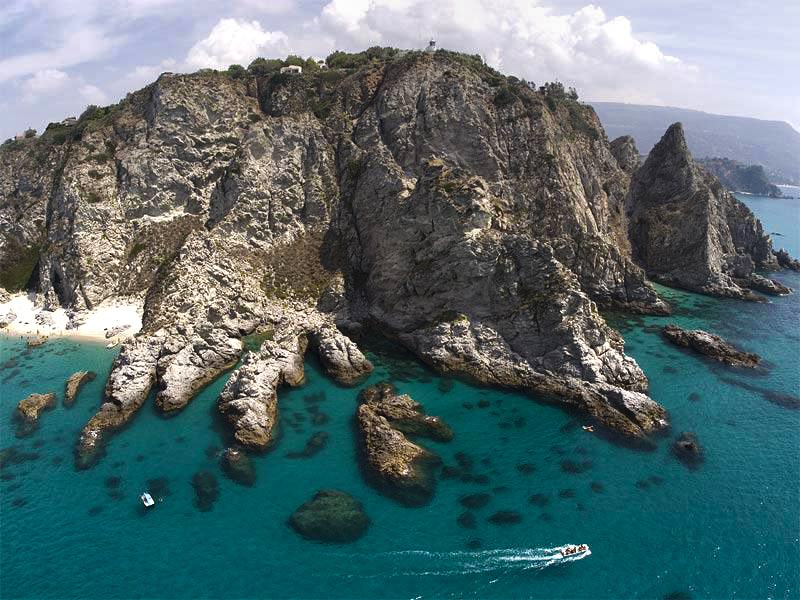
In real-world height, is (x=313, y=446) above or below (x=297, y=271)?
below

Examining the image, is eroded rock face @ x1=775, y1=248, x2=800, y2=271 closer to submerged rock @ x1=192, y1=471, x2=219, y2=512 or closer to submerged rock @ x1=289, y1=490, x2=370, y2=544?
submerged rock @ x1=289, y1=490, x2=370, y2=544

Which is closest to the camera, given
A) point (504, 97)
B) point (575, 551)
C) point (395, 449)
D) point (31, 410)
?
point (575, 551)

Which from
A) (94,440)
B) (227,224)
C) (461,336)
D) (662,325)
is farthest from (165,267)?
(662,325)

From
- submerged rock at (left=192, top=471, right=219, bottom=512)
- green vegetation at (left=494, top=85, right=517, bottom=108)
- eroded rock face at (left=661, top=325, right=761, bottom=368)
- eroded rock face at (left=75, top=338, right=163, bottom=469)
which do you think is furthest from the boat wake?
green vegetation at (left=494, top=85, right=517, bottom=108)

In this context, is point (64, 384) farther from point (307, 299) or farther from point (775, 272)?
point (775, 272)

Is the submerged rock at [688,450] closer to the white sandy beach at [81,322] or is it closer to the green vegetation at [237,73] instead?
the white sandy beach at [81,322]

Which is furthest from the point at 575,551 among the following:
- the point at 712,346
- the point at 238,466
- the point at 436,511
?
the point at 712,346

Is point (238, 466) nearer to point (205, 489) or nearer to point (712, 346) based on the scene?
point (205, 489)
